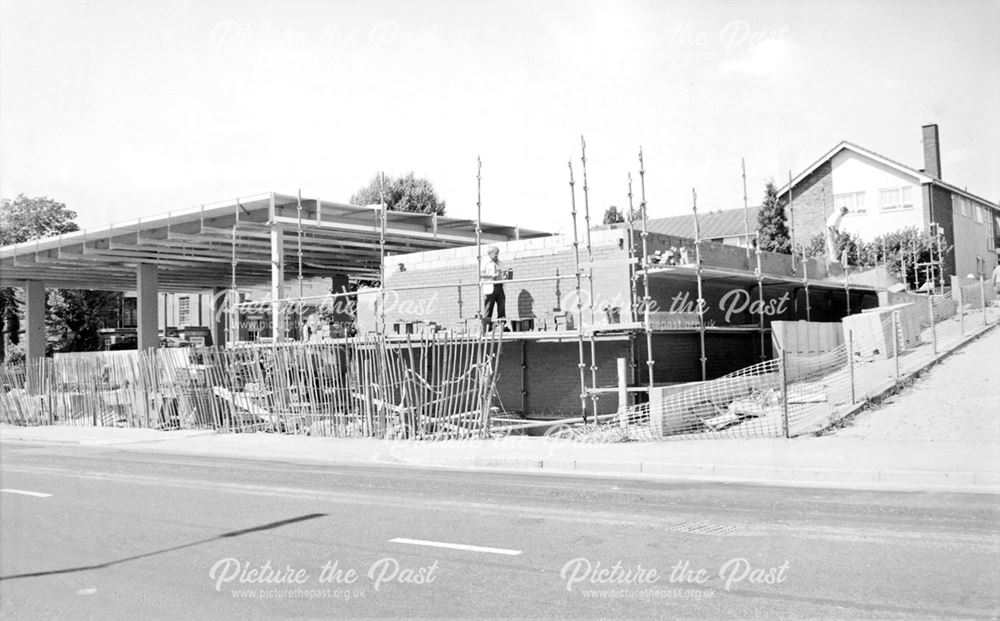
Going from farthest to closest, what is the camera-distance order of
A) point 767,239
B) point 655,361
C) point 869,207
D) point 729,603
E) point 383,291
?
point 869,207, point 767,239, point 383,291, point 655,361, point 729,603

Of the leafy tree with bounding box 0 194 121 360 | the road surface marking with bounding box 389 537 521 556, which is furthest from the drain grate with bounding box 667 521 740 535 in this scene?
the leafy tree with bounding box 0 194 121 360

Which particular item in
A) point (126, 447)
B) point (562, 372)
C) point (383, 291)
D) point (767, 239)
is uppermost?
point (767, 239)

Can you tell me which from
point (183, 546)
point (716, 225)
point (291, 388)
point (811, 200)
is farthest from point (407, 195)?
point (183, 546)

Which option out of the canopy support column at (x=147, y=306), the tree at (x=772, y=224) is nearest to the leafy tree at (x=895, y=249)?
the tree at (x=772, y=224)

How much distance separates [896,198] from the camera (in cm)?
4334

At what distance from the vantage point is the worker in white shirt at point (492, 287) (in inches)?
707

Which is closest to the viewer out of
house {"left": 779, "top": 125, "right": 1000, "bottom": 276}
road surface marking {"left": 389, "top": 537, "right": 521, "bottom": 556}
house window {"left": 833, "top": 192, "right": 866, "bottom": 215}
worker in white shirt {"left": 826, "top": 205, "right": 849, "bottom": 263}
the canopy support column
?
road surface marking {"left": 389, "top": 537, "right": 521, "bottom": 556}

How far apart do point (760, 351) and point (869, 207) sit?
2616 centimetres

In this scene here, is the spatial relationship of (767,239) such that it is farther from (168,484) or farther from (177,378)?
(168,484)

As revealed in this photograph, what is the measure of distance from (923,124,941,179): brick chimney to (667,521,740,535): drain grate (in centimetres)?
4301

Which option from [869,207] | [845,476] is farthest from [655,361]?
[869,207]

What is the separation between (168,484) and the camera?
12.2m

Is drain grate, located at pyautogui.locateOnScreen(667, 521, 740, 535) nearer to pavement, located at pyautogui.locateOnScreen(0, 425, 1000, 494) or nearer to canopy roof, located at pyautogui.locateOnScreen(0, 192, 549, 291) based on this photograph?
pavement, located at pyautogui.locateOnScreen(0, 425, 1000, 494)

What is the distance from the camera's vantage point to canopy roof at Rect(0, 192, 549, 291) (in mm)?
23062
